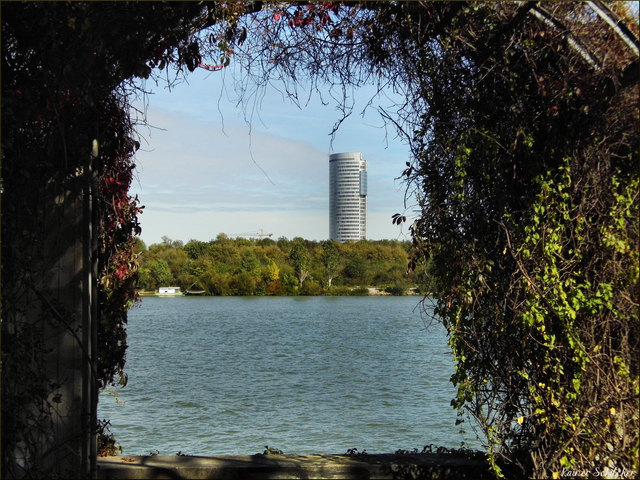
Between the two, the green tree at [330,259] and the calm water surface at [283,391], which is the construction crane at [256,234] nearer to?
the green tree at [330,259]

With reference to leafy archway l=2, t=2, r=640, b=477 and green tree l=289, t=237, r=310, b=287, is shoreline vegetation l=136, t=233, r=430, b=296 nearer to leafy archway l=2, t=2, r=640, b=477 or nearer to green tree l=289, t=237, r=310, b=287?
green tree l=289, t=237, r=310, b=287

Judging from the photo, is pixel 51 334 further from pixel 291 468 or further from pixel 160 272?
pixel 160 272

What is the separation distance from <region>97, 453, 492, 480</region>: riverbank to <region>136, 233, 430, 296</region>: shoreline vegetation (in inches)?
1301

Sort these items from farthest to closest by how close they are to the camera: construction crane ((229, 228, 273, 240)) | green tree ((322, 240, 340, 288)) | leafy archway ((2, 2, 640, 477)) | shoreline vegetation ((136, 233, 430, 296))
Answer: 1. construction crane ((229, 228, 273, 240))
2. shoreline vegetation ((136, 233, 430, 296))
3. green tree ((322, 240, 340, 288))
4. leafy archway ((2, 2, 640, 477))

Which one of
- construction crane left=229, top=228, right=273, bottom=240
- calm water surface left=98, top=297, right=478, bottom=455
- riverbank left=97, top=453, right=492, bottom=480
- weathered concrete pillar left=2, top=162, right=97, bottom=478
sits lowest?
calm water surface left=98, top=297, right=478, bottom=455

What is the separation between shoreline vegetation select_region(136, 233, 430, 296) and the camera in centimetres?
3994

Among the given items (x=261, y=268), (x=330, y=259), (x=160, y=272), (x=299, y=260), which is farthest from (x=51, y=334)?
(x=261, y=268)

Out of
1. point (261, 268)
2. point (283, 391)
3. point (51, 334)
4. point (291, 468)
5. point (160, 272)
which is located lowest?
point (283, 391)

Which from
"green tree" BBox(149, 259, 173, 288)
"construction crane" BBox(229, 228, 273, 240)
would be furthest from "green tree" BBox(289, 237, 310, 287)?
"green tree" BBox(149, 259, 173, 288)

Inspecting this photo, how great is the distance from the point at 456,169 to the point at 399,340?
20.6 meters

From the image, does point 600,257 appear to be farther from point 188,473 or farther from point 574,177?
point 188,473

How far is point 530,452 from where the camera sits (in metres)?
3.72

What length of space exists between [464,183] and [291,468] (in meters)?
2.07

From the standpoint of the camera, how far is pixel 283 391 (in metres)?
13.4
